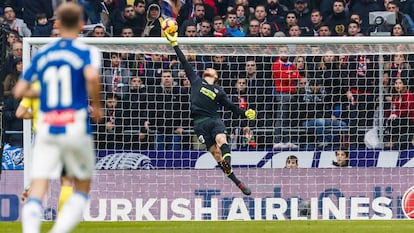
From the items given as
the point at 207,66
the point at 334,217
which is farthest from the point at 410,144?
the point at 207,66

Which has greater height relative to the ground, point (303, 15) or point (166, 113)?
point (303, 15)

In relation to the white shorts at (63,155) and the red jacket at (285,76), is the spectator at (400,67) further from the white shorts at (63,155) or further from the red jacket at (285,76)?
the white shorts at (63,155)

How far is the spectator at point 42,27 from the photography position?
2009 cm

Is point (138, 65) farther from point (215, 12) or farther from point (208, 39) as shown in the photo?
point (215, 12)

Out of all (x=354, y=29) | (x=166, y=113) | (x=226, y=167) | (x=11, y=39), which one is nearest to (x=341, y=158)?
(x=226, y=167)

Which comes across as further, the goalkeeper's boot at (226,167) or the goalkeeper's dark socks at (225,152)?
A: the goalkeeper's dark socks at (225,152)

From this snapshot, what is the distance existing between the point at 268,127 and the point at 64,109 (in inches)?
358

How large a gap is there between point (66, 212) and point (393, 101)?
9.59m

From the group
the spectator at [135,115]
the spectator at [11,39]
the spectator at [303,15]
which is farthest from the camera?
the spectator at [303,15]

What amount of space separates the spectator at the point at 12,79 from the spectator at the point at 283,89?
417 centimetres

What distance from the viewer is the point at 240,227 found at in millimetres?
14461

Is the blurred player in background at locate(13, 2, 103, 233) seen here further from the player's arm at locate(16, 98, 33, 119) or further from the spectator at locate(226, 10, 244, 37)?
the spectator at locate(226, 10, 244, 37)

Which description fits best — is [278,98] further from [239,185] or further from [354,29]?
[354,29]

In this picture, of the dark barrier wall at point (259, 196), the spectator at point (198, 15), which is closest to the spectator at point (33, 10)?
the spectator at point (198, 15)
